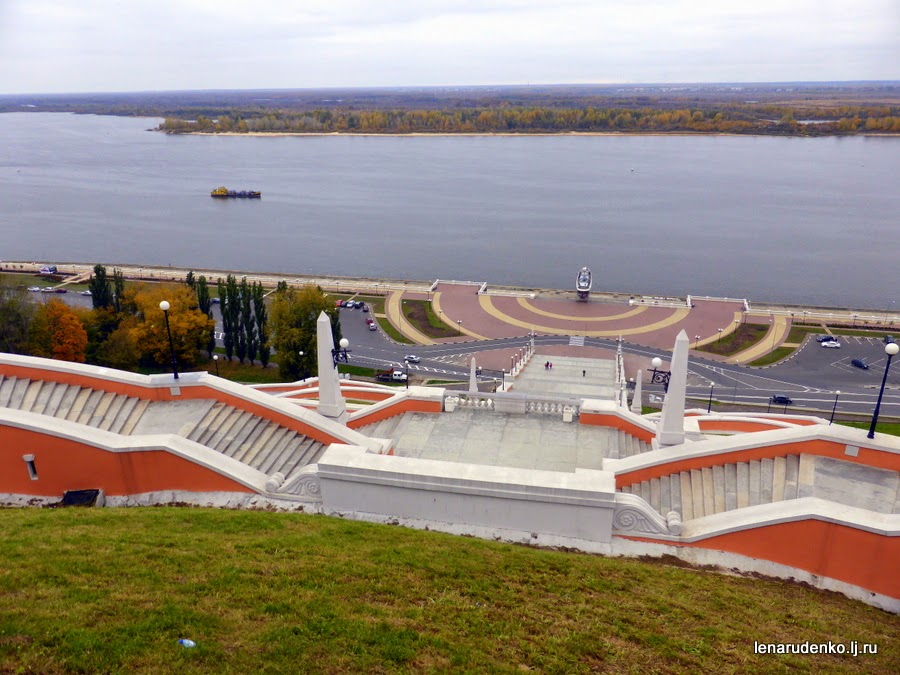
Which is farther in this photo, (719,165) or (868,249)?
(719,165)

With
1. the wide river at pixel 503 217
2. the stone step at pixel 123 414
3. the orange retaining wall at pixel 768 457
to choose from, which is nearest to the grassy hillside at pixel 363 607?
the orange retaining wall at pixel 768 457

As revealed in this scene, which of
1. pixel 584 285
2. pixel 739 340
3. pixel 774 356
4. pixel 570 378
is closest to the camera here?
pixel 570 378

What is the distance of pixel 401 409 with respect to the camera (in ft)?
61.7

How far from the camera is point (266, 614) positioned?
26.8ft

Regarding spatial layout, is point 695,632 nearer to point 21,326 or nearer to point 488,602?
point 488,602

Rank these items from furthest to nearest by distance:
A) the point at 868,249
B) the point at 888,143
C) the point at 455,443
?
the point at 888,143
the point at 868,249
the point at 455,443

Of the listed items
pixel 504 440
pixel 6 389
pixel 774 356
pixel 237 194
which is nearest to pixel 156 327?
pixel 6 389

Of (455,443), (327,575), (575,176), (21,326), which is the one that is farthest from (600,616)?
(575,176)

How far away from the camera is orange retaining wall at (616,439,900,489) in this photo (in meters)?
13.2

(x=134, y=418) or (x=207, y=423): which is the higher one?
(x=134, y=418)

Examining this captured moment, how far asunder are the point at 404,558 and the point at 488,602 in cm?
174

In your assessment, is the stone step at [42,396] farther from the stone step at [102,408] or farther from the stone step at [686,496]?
the stone step at [686,496]

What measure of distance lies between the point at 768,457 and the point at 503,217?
8395 centimetres
